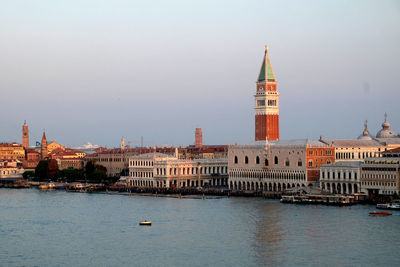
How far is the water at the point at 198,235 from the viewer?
29797mm

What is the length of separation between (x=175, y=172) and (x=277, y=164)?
394 inches

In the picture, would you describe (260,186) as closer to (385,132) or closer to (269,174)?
(269,174)

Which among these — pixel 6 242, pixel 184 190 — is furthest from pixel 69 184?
pixel 6 242

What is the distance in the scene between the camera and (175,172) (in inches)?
2469

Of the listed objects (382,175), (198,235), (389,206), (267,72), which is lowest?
(198,235)

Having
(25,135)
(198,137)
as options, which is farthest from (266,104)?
(25,135)

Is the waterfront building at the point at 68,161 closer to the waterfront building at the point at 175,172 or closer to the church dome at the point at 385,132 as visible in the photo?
the waterfront building at the point at 175,172

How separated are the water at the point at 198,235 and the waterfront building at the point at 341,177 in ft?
14.1

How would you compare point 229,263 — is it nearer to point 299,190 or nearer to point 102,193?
point 299,190

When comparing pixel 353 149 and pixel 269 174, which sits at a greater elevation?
pixel 353 149

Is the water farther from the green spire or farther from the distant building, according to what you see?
the distant building

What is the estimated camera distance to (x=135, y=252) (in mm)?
31344

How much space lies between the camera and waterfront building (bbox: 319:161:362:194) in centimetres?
4900

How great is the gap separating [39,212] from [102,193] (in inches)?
611
